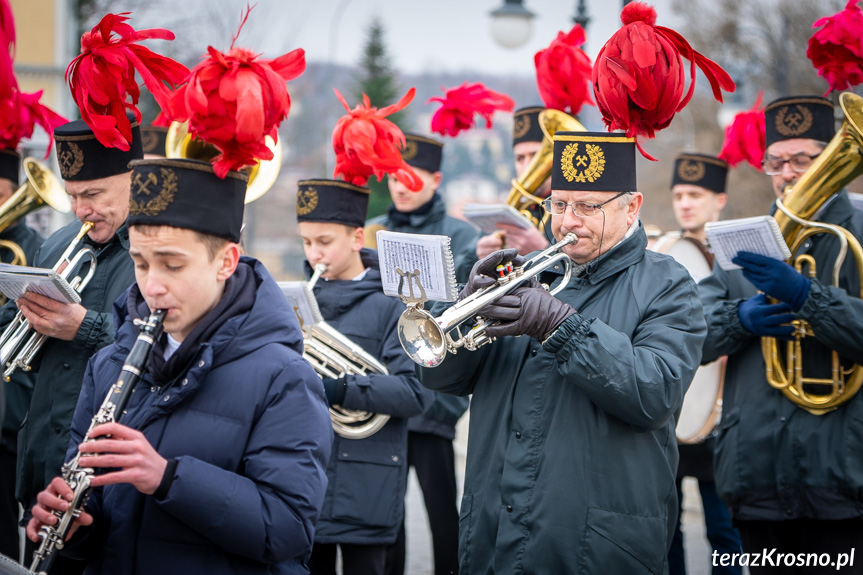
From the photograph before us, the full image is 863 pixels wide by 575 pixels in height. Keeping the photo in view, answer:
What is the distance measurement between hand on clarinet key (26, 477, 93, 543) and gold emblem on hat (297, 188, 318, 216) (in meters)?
2.76

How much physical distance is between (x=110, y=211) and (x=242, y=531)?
2.33m

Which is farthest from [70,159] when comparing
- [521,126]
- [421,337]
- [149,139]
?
[521,126]

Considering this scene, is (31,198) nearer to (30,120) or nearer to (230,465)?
(30,120)

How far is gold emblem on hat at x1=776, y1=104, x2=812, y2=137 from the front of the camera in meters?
5.50

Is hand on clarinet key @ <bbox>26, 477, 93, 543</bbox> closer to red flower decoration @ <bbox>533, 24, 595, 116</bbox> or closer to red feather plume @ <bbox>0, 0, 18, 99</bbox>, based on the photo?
red feather plume @ <bbox>0, 0, 18, 99</bbox>

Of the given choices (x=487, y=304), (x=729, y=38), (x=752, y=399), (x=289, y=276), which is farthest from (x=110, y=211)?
(x=729, y=38)

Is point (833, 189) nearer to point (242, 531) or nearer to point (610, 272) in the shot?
point (610, 272)

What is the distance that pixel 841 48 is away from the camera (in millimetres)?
5168

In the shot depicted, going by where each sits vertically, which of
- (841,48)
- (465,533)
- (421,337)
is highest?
(841,48)

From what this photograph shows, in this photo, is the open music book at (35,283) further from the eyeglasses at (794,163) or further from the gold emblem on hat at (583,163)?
the eyeglasses at (794,163)

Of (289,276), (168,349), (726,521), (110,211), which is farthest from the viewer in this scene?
(289,276)

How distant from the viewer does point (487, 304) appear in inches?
143

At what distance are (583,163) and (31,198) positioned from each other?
3.41 meters

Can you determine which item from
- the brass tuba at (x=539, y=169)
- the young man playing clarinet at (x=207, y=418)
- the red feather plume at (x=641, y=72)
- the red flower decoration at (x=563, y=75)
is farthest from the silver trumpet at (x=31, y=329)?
the red flower decoration at (x=563, y=75)
